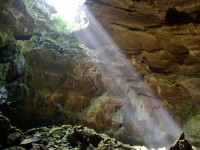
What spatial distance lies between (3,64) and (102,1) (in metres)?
6.57

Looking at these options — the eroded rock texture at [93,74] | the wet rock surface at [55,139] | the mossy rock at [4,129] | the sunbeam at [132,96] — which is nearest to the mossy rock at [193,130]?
the eroded rock texture at [93,74]

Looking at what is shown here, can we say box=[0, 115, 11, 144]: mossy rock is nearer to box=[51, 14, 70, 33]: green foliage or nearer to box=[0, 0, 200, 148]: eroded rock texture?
box=[0, 0, 200, 148]: eroded rock texture

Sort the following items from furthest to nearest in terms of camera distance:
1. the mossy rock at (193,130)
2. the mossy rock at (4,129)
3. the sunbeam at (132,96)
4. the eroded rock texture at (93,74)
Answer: the sunbeam at (132,96) < the mossy rock at (193,130) < the eroded rock texture at (93,74) < the mossy rock at (4,129)

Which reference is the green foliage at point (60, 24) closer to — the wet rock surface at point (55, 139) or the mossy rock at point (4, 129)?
the wet rock surface at point (55, 139)

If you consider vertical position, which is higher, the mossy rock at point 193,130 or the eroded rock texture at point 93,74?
the eroded rock texture at point 93,74

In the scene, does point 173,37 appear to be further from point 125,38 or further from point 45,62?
point 45,62

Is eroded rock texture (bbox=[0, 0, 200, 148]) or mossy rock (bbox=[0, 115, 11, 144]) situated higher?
eroded rock texture (bbox=[0, 0, 200, 148])

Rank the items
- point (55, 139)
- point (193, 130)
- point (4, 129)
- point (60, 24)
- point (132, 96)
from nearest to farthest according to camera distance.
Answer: point (4, 129)
point (55, 139)
point (193, 130)
point (132, 96)
point (60, 24)

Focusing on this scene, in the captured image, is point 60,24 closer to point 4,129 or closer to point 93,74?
point 93,74

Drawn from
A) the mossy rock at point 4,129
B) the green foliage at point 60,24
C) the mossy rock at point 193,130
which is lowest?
the mossy rock at point 193,130

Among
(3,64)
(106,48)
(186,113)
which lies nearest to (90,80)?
(106,48)

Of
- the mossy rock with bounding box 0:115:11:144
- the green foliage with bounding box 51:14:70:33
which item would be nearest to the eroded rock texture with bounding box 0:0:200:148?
the green foliage with bounding box 51:14:70:33

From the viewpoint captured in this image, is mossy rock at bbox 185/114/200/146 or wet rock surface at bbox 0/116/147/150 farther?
mossy rock at bbox 185/114/200/146

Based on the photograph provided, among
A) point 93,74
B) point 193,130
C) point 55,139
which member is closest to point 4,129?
point 55,139
